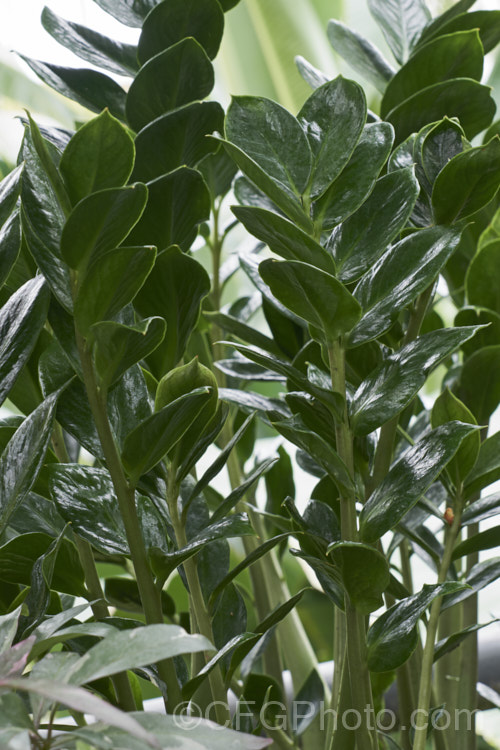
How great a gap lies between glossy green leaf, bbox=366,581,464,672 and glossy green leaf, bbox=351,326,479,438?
0.28ft

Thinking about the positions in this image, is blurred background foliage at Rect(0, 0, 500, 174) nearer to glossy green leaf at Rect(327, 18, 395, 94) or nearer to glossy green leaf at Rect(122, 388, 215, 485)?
glossy green leaf at Rect(327, 18, 395, 94)

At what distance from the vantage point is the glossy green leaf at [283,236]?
1.00ft

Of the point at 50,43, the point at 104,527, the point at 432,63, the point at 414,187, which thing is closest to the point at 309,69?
the point at 432,63

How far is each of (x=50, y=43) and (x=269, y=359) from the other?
1525 millimetres

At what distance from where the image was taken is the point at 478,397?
49cm

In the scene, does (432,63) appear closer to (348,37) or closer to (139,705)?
(348,37)

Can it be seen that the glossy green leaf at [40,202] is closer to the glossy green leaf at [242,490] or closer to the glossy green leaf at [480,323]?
the glossy green leaf at [242,490]

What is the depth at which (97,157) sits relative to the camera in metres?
0.30

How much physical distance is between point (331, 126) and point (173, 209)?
89 millimetres

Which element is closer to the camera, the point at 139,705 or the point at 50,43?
the point at 139,705

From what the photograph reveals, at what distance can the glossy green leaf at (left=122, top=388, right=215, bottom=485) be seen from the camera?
310 millimetres

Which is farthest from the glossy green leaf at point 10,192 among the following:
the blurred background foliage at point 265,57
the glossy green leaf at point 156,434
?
the blurred background foliage at point 265,57

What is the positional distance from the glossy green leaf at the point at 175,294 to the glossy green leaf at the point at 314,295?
0.17 ft

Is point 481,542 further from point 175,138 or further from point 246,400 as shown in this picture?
point 175,138
